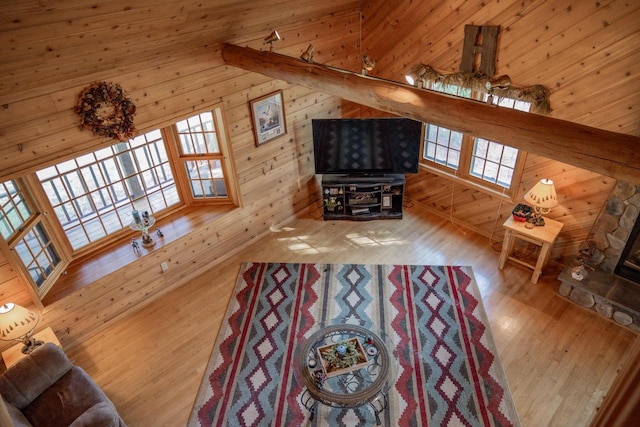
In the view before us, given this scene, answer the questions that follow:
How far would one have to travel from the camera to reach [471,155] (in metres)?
5.20

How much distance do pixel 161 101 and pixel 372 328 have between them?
297cm

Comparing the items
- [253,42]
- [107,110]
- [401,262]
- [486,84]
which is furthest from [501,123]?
[107,110]

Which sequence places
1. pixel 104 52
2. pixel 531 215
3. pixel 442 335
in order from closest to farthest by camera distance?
pixel 104 52 → pixel 442 335 → pixel 531 215

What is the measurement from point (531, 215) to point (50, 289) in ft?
16.7

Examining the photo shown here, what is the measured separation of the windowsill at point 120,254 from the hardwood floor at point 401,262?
2.03ft

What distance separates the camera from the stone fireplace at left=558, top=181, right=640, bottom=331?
4.00m

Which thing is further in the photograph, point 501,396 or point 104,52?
point 501,396

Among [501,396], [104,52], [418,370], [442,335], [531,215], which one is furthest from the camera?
[531,215]

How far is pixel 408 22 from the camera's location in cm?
492

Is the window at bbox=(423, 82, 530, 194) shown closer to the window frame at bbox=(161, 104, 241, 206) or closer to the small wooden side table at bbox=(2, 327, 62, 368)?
the window frame at bbox=(161, 104, 241, 206)

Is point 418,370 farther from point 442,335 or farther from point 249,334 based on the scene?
point 249,334

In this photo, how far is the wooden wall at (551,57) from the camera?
11.8 feet

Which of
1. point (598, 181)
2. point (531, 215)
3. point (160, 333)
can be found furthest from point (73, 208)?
point (598, 181)

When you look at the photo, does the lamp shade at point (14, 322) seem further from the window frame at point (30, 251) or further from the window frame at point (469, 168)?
the window frame at point (469, 168)
